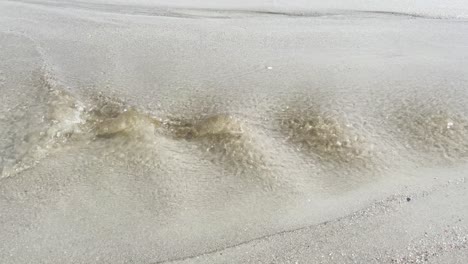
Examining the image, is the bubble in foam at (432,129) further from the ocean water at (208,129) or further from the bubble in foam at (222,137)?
the bubble in foam at (222,137)

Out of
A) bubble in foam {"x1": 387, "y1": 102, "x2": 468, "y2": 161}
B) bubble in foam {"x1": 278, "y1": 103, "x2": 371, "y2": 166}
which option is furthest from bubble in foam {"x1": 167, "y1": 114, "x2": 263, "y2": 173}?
bubble in foam {"x1": 387, "y1": 102, "x2": 468, "y2": 161}

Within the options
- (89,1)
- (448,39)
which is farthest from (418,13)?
(89,1)

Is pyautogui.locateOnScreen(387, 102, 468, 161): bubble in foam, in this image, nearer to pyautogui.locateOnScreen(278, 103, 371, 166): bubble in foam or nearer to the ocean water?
the ocean water

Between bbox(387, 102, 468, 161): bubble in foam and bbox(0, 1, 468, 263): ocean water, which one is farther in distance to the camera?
bbox(387, 102, 468, 161): bubble in foam

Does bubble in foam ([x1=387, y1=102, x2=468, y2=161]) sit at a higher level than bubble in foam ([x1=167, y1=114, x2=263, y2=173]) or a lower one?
higher

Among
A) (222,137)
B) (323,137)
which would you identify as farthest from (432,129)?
(222,137)

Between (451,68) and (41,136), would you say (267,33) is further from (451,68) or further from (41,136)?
(41,136)

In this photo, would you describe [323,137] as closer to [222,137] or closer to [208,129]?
[222,137]

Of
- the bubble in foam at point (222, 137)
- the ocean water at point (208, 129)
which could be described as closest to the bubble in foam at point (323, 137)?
the ocean water at point (208, 129)
